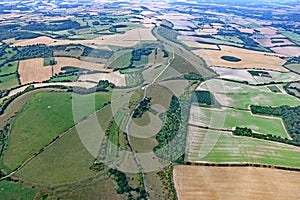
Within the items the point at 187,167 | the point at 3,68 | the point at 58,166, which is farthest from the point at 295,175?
the point at 3,68

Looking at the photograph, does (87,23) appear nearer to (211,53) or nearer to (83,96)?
(211,53)

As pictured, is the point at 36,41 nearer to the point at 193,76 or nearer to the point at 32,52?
the point at 32,52

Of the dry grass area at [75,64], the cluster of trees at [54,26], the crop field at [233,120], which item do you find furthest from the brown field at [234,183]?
the cluster of trees at [54,26]

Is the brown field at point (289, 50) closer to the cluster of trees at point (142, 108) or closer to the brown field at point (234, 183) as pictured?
the cluster of trees at point (142, 108)

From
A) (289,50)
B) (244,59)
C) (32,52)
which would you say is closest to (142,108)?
(244,59)

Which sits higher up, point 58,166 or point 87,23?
point 58,166

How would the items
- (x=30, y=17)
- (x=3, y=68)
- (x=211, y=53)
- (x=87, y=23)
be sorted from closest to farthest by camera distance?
(x=3, y=68) < (x=211, y=53) < (x=87, y=23) < (x=30, y=17)

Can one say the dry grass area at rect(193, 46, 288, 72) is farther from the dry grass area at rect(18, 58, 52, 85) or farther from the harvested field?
the dry grass area at rect(18, 58, 52, 85)

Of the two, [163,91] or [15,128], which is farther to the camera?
[163,91]
